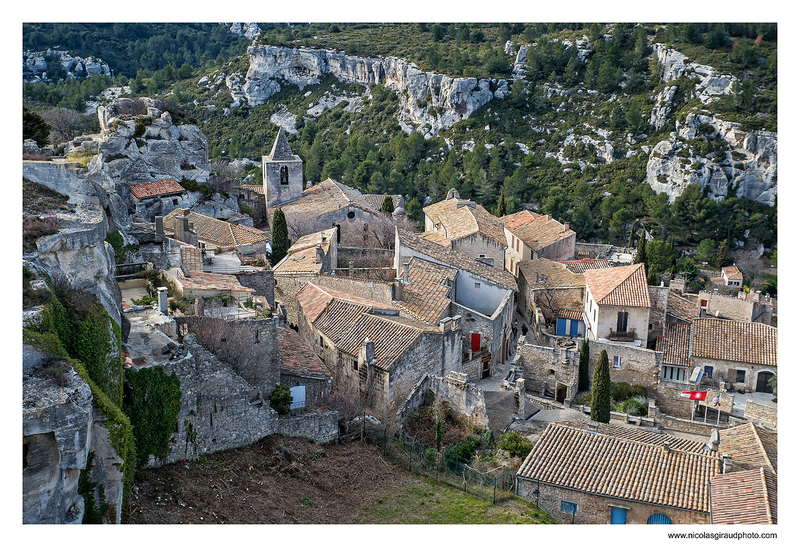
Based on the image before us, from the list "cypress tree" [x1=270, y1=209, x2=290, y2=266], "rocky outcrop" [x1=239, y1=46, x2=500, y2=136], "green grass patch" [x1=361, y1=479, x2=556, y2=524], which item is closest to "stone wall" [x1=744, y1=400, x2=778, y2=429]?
"green grass patch" [x1=361, y1=479, x2=556, y2=524]

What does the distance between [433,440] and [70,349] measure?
12840mm

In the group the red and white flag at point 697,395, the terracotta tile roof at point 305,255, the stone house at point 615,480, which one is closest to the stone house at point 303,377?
the stone house at point 615,480

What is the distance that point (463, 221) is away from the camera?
159 feet

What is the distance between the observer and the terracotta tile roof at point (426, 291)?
104 feet

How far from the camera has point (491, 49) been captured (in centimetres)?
9306

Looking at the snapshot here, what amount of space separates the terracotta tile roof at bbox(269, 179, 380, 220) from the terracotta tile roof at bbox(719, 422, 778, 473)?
2805 centimetres

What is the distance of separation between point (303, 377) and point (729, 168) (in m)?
62.1

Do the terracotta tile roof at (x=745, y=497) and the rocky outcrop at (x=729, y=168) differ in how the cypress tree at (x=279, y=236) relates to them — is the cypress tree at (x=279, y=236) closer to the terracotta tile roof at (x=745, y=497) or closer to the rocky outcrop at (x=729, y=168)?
the terracotta tile roof at (x=745, y=497)

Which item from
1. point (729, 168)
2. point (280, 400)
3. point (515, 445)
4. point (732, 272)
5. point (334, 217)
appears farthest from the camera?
point (729, 168)

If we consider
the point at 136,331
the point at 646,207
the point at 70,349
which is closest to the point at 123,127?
the point at 136,331

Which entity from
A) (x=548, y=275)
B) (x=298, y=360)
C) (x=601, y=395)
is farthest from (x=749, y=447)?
(x=548, y=275)

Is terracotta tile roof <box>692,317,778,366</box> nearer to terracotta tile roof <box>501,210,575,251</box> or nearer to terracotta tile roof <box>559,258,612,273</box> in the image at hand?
terracotta tile roof <box>559,258,612,273</box>

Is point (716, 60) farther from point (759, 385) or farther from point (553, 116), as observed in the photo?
point (759, 385)

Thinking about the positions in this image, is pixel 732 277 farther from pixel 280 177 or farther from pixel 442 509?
pixel 442 509
